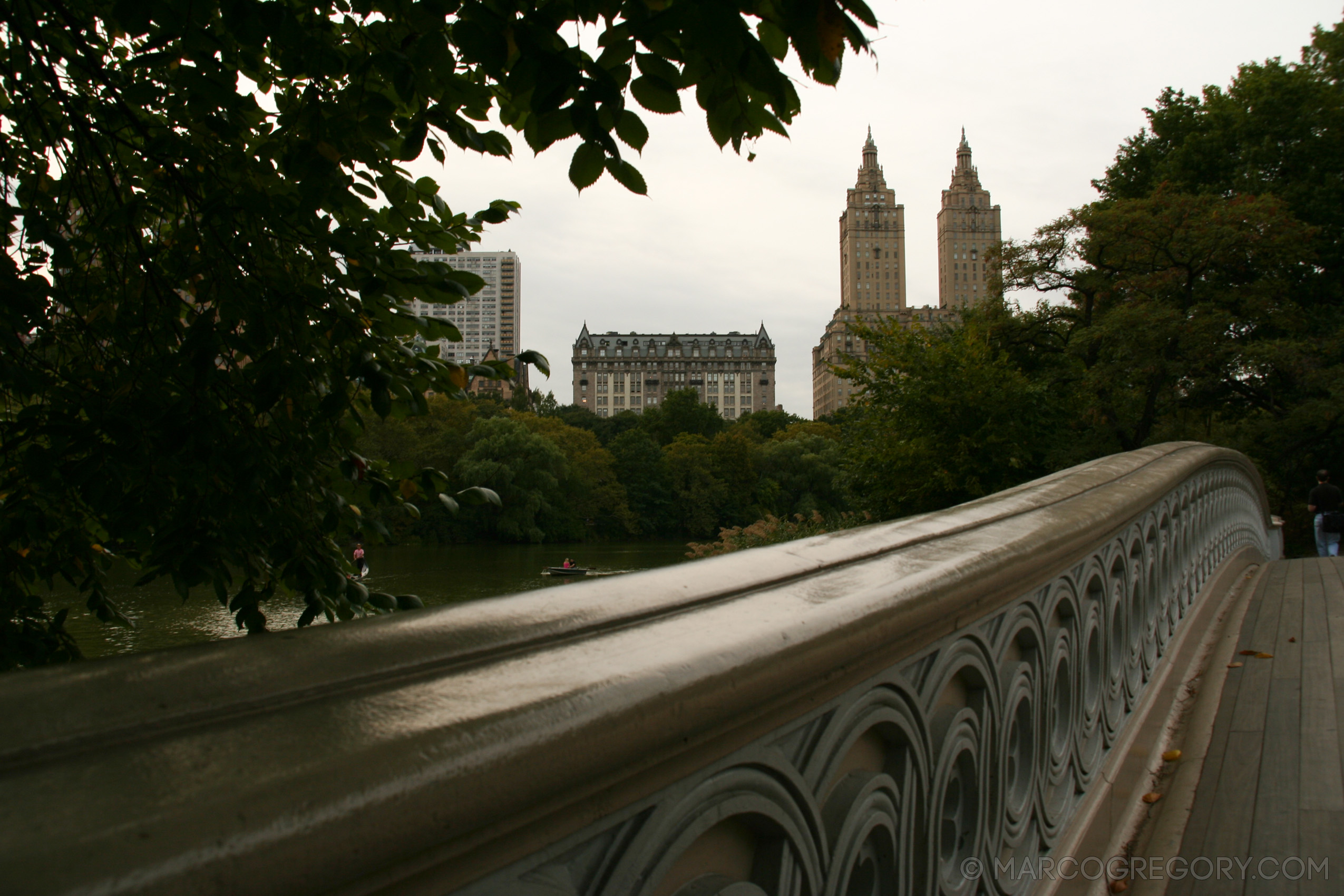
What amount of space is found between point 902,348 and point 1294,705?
18.0m

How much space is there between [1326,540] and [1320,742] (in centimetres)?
1025

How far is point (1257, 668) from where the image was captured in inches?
150

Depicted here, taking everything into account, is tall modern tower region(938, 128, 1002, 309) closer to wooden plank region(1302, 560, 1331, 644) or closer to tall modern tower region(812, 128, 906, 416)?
tall modern tower region(812, 128, 906, 416)

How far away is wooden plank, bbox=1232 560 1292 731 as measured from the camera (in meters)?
3.13

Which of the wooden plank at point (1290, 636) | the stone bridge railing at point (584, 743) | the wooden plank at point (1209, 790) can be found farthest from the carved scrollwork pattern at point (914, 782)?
the wooden plank at point (1290, 636)

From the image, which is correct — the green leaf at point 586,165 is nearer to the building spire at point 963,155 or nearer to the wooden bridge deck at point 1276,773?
the wooden bridge deck at point 1276,773

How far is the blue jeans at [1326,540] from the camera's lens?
35.8 ft

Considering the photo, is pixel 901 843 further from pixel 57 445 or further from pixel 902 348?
pixel 902 348

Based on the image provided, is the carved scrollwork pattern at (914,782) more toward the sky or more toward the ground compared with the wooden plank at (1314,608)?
more toward the sky

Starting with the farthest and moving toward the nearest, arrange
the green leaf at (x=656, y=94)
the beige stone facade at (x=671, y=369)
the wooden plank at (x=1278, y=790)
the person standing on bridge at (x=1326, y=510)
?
the beige stone facade at (x=671, y=369) < the person standing on bridge at (x=1326, y=510) < the wooden plank at (x=1278, y=790) < the green leaf at (x=656, y=94)

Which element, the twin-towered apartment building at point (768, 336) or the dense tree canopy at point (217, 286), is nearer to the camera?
the dense tree canopy at point (217, 286)

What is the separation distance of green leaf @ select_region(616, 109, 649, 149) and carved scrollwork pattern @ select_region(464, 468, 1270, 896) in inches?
44.8

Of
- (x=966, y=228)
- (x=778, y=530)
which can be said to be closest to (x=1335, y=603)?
(x=778, y=530)

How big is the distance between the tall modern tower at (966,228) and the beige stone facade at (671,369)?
3707cm
